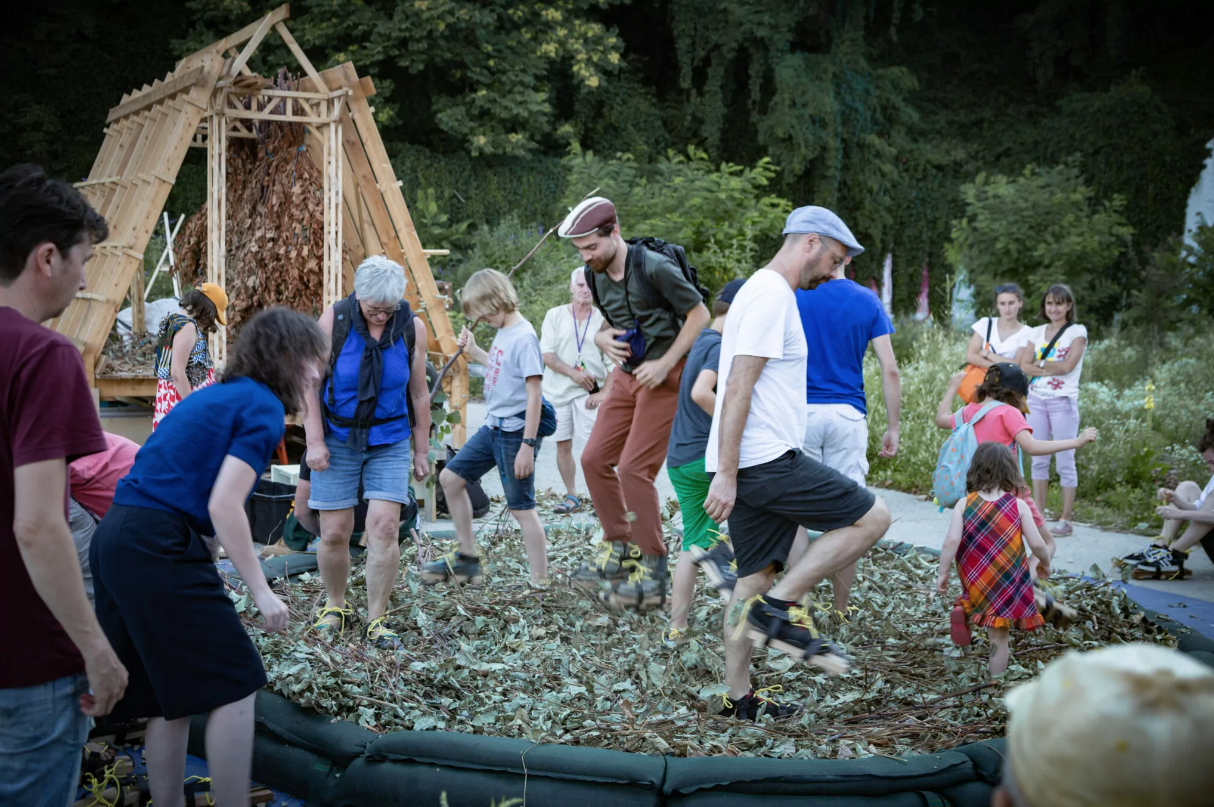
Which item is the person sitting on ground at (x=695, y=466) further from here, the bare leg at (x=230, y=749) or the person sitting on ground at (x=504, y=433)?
the bare leg at (x=230, y=749)

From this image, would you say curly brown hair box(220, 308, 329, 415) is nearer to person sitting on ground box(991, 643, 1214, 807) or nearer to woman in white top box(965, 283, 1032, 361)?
person sitting on ground box(991, 643, 1214, 807)

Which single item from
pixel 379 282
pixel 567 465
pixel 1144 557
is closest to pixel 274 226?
pixel 567 465

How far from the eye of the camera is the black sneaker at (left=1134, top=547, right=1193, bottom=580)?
6336 millimetres

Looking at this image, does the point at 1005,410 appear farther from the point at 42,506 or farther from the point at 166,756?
the point at 42,506

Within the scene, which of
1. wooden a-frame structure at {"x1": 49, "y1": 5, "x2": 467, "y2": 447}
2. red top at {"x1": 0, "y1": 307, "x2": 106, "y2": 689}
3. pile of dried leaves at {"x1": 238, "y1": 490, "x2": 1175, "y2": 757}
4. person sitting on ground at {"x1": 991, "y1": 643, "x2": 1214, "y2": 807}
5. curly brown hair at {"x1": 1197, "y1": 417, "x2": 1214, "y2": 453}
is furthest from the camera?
wooden a-frame structure at {"x1": 49, "y1": 5, "x2": 467, "y2": 447}

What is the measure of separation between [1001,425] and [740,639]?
221 cm

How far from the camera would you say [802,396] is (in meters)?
3.67

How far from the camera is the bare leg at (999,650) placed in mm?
4141

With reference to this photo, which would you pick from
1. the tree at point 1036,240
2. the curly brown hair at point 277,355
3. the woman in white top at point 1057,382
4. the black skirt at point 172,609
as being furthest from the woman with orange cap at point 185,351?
the tree at point 1036,240

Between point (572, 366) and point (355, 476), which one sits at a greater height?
point (572, 366)

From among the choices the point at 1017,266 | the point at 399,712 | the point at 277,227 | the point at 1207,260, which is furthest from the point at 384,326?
the point at 1017,266

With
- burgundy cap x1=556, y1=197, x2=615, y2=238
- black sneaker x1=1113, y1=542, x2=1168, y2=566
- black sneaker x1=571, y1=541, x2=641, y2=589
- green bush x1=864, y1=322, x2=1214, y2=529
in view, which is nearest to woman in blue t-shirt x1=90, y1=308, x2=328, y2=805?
burgundy cap x1=556, y1=197, x2=615, y2=238

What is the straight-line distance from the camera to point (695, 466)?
443 centimetres

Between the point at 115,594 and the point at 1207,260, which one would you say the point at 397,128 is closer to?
the point at 1207,260
